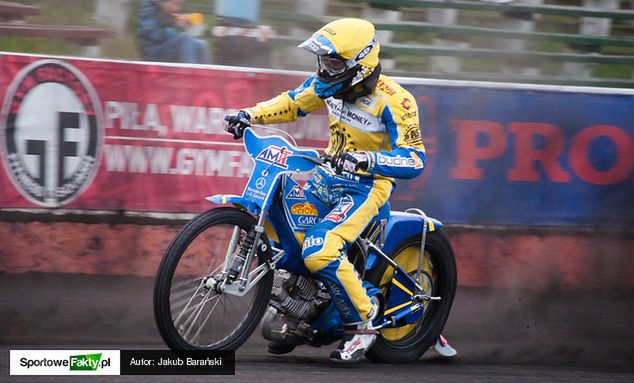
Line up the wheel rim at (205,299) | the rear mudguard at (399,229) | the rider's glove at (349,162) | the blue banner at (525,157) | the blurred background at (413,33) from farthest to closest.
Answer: the blurred background at (413,33) → the blue banner at (525,157) → the rear mudguard at (399,229) → the rider's glove at (349,162) → the wheel rim at (205,299)

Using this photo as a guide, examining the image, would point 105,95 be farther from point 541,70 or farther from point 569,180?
point 541,70

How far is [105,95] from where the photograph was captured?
7.40m

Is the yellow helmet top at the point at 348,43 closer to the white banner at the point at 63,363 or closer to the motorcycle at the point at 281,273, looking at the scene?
the motorcycle at the point at 281,273

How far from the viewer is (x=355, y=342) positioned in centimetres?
549

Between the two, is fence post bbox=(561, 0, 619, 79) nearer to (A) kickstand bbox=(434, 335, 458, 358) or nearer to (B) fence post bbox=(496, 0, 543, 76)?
(B) fence post bbox=(496, 0, 543, 76)

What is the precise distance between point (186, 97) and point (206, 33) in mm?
1490

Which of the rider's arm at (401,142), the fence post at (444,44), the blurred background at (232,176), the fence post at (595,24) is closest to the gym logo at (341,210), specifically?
the rider's arm at (401,142)

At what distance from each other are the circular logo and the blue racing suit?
88.5 inches

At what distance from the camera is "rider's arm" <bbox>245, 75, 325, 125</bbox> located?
5652 mm

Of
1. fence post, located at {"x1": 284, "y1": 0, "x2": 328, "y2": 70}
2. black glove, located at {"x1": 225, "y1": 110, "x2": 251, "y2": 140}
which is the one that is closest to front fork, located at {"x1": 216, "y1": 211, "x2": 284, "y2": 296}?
black glove, located at {"x1": 225, "y1": 110, "x2": 251, "y2": 140}

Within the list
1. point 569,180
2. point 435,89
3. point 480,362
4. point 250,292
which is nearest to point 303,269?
point 250,292

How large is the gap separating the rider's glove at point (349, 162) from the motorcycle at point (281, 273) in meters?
0.17

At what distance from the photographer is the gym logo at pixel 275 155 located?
16.8 ft

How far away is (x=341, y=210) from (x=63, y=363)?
1.78m
